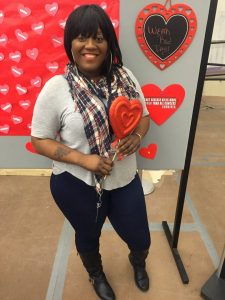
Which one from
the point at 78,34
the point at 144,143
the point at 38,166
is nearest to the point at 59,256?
the point at 38,166

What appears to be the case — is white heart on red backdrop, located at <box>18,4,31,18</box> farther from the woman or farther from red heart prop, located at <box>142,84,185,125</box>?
red heart prop, located at <box>142,84,185,125</box>

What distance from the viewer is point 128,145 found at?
3.92ft

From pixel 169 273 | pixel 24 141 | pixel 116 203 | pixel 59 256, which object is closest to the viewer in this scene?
pixel 116 203

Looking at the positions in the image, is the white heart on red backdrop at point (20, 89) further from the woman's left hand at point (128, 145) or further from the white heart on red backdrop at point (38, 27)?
the woman's left hand at point (128, 145)

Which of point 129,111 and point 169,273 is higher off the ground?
point 129,111

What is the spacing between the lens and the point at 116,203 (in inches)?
52.6

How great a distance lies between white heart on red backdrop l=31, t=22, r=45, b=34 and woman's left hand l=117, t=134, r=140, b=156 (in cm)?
67

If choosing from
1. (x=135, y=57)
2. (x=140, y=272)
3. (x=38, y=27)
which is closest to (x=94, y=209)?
(x=140, y=272)

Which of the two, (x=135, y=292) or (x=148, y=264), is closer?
(x=135, y=292)

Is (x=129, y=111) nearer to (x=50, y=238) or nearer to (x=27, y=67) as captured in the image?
(x=27, y=67)

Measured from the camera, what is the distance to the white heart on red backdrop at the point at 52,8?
1270 mm

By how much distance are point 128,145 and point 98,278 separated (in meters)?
0.89

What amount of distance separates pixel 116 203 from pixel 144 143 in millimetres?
421

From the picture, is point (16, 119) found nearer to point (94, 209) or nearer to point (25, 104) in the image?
point (25, 104)
